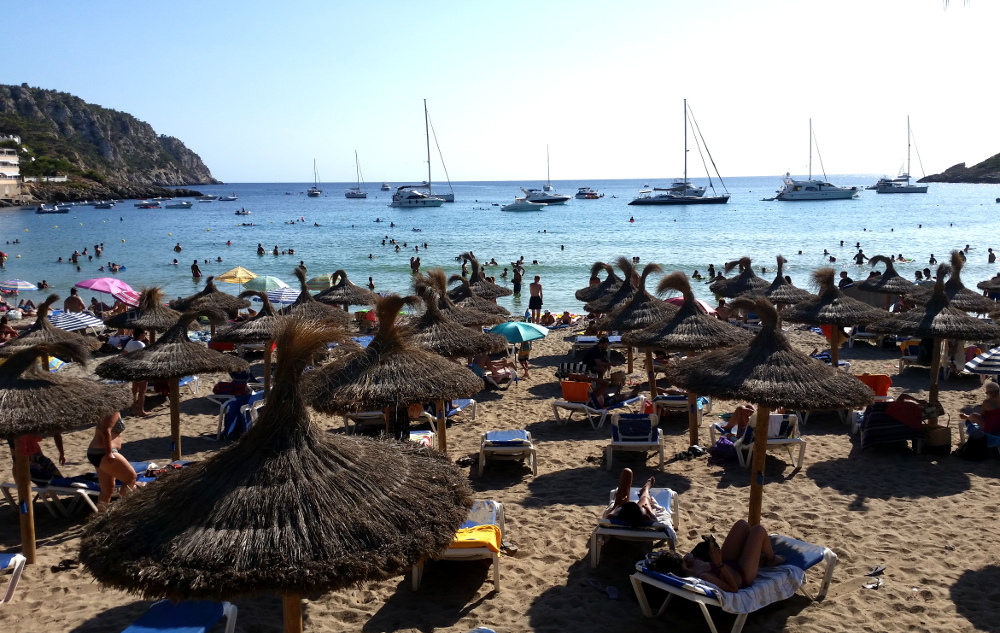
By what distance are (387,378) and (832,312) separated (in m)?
8.27

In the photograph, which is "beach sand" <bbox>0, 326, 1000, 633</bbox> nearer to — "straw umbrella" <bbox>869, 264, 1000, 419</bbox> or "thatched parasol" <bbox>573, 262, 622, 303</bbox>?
"straw umbrella" <bbox>869, 264, 1000, 419</bbox>

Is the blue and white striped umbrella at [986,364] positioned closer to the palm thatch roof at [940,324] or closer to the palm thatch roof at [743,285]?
the palm thatch roof at [940,324]

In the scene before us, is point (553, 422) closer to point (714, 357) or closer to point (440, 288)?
point (440, 288)

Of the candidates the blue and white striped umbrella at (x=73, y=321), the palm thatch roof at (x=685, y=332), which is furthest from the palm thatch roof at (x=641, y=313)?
the blue and white striped umbrella at (x=73, y=321)

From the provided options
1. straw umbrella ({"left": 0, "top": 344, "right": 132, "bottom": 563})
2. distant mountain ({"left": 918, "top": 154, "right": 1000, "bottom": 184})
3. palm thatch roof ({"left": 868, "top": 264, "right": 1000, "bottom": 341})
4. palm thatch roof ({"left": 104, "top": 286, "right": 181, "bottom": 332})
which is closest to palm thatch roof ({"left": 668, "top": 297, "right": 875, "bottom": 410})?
palm thatch roof ({"left": 868, "top": 264, "right": 1000, "bottom": 341})

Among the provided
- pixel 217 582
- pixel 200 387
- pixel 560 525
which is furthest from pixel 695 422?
pixel 200 387

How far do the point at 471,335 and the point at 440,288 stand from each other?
118 inches

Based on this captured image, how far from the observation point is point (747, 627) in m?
5.05

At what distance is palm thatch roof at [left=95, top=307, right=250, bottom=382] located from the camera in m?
7.96

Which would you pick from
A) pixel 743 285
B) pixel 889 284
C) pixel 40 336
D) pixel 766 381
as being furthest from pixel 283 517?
pixel 889 284

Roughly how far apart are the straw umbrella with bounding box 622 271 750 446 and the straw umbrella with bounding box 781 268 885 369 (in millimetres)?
2652

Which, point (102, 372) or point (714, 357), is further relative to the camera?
point (102, 372)

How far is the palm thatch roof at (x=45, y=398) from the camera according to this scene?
18.6 ft

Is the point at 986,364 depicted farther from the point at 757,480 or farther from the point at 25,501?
the point at 25,501
